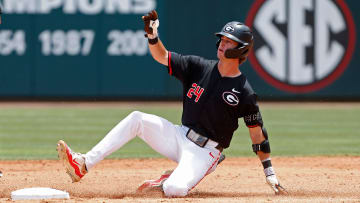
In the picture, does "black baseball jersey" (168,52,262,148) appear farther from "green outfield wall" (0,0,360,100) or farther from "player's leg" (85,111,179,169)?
"green outfield wall" (0,0,360,100)

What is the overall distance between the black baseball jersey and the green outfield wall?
1129cm

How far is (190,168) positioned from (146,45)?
11673mm

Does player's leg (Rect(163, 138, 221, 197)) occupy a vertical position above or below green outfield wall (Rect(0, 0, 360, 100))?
above

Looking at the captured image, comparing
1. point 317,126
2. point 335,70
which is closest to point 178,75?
point 317,126

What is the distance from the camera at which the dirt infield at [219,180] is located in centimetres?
610

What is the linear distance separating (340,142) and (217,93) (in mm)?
5462

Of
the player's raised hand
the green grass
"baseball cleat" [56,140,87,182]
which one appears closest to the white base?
"baseball cleat" [56,140,87,182]

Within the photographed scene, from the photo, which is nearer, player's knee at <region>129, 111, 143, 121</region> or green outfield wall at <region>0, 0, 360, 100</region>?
player's knee at <region>129, 111, 143, 121</region>

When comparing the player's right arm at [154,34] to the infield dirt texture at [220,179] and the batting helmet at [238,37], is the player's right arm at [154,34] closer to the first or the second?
the batting helmet at [238,37]

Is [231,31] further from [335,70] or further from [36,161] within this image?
[335,70]

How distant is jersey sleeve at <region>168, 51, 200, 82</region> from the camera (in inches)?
240

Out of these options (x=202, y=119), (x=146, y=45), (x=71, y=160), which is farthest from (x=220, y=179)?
(x=146, y=45)

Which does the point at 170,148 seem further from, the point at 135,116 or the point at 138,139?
the point at 138,139

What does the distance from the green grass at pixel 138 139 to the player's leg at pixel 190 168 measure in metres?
3.71
